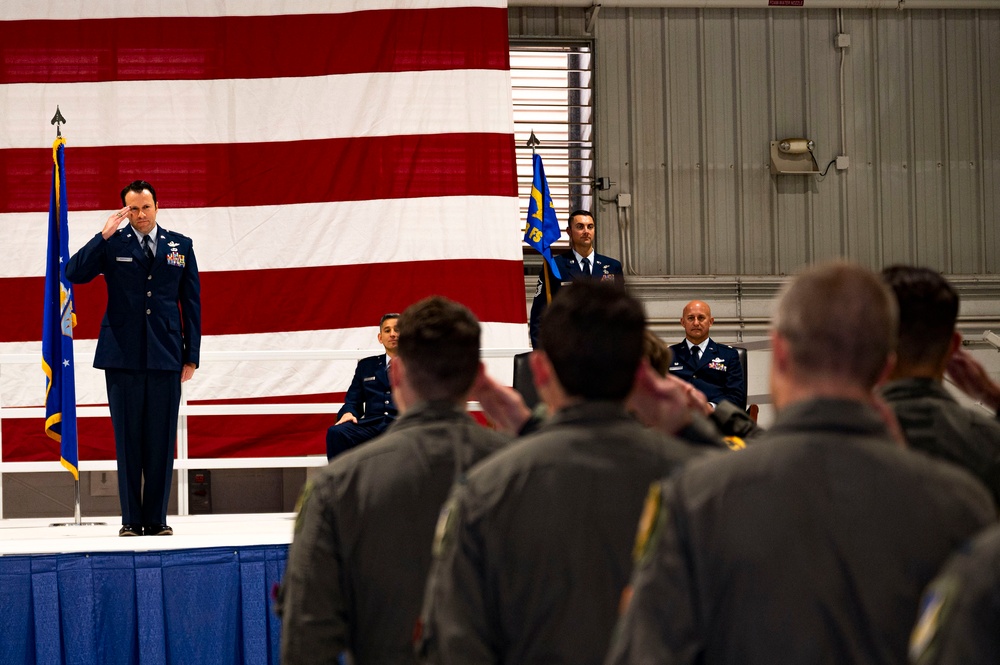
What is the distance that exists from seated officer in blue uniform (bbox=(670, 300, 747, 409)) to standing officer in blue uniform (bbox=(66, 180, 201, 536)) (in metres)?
2.61

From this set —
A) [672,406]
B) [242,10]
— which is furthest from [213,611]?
[242,10]

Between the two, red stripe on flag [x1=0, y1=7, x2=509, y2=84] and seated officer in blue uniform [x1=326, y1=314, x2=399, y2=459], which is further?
red stripe on flag [x1=0, y1=7, x2=509, y2=84]

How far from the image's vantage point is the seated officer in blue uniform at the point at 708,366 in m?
6.07

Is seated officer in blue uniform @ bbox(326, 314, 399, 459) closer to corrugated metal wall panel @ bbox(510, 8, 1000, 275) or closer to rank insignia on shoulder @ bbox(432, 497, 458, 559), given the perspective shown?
corrugated metal wall panel @ bbox(510, 8, 1000, 275)

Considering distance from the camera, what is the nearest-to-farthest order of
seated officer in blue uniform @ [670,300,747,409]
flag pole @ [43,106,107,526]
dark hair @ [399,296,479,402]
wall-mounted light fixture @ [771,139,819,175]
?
dark hair @ [399,296,479,402], flag pole @ [43,106,107,526], seated officer in blue uniform @ [670,300,747,409], wall-mounted light fixture @ [771,139,819,175]

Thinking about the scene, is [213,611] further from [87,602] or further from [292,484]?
[292,484]

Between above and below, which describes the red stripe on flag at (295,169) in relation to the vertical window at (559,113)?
below

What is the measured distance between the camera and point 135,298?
4.82m

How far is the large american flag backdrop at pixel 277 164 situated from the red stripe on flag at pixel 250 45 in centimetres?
1

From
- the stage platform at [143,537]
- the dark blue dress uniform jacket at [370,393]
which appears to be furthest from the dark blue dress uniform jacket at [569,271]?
the stage platform at [143,537]

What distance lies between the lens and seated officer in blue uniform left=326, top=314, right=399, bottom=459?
5.50m

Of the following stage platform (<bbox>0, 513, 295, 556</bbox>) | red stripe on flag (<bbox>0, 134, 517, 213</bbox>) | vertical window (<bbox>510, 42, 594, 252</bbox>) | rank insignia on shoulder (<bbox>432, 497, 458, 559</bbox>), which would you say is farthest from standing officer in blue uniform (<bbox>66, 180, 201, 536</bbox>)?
vertical window (<bbox>510, 42, 594, 252</bbox>)

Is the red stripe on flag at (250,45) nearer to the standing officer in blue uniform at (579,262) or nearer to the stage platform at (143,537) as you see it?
the standing officer in blue uniform at (579,262)

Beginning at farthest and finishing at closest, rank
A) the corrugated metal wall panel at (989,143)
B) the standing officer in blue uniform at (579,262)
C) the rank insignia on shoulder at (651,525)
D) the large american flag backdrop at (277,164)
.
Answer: the corrugated metal wall panel at (989,143) → the large american flag backdrop at (277,164) → the standing officer in blue uniform at (579,262) → the rank insignia on shoulder at (651,525)
